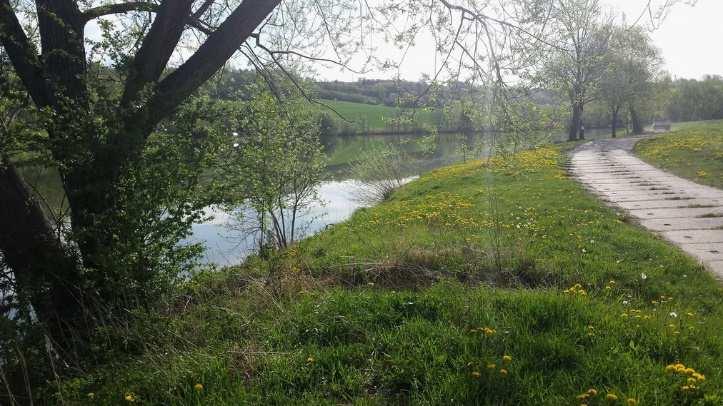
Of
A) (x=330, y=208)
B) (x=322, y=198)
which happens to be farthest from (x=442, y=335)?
(x=322, y=198)

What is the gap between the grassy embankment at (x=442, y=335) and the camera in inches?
132

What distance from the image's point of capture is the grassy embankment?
3.34 m

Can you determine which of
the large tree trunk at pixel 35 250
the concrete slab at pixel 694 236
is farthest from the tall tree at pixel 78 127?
the concrete slab at pixel 694 236

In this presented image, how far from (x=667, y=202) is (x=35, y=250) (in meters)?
12.2

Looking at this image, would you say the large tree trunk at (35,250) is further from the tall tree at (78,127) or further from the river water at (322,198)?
the river water at (322,198)

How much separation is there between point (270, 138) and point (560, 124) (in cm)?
668

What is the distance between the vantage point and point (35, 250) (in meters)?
4.68

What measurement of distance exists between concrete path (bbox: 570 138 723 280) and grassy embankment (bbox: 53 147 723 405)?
2.95 ft

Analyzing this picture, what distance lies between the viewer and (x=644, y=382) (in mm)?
3232

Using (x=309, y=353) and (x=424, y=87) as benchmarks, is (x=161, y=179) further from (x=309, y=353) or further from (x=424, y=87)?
(x=424, y=87)

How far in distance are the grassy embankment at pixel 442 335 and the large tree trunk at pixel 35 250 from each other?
892 millimetres

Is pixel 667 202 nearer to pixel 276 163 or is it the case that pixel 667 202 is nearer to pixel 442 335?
pixel 276 163

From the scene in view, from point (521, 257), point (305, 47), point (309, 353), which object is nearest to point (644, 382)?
point (309, 353)

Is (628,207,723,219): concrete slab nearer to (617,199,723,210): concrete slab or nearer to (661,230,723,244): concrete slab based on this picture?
(617,199,723,210): concrete slab
